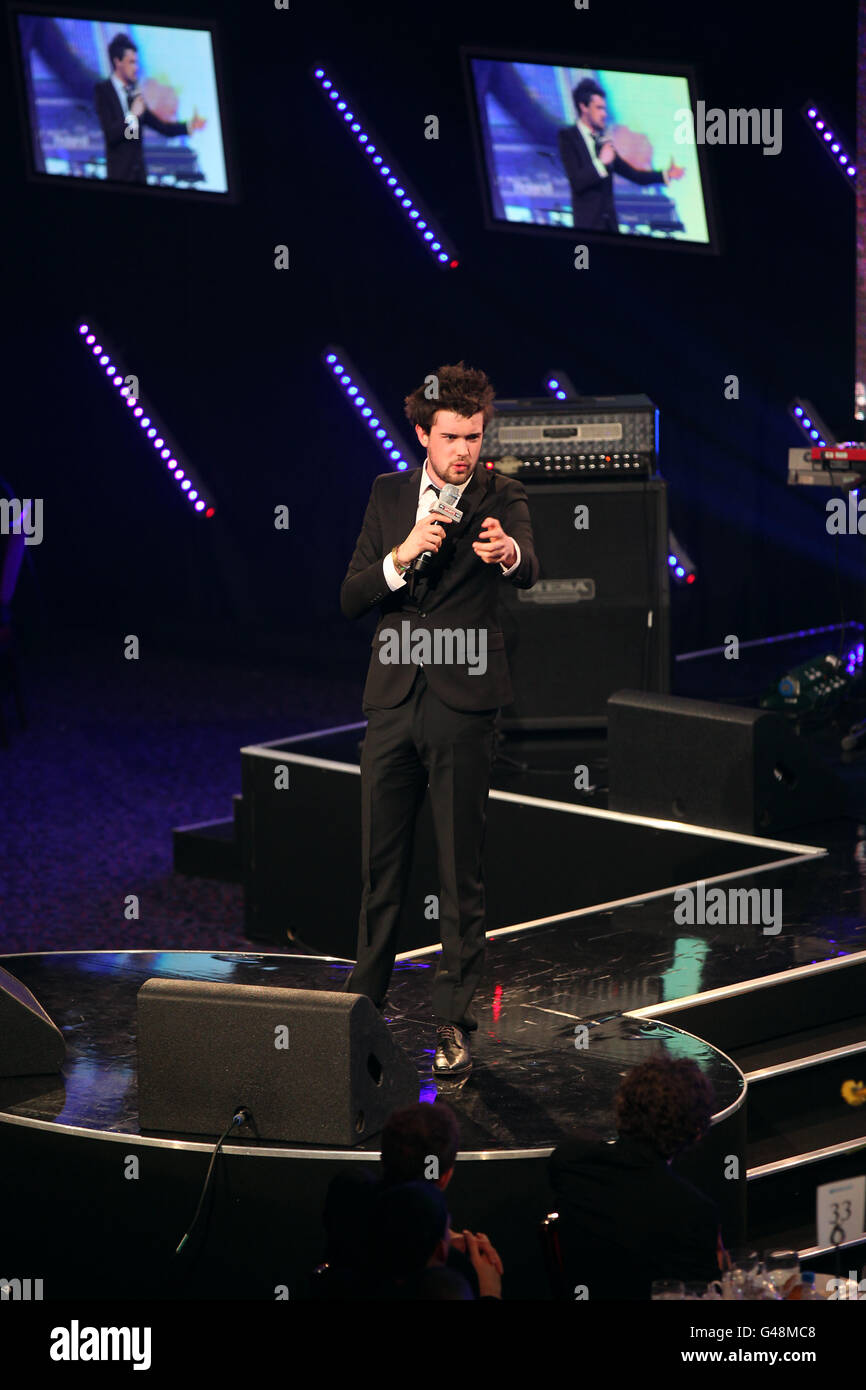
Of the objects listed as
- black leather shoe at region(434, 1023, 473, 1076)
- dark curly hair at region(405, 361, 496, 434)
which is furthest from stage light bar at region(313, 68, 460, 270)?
black leather shoe at region(434, 1023, 473, 1076)

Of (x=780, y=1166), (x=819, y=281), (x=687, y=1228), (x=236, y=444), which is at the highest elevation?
(x=819, y=281)

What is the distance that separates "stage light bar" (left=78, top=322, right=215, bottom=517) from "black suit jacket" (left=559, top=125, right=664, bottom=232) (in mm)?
2513

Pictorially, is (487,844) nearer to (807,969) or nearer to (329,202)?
(807,969)

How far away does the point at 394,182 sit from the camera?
9.42m

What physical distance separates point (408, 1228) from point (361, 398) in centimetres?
744

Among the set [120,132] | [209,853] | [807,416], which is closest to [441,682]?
[209,853]

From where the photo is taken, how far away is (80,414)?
33.5 feet

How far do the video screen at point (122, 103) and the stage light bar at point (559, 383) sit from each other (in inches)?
73.4

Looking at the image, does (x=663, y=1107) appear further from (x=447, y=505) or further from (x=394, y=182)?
(x=394, y=182)

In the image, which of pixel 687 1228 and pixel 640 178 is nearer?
pixel 687 1228

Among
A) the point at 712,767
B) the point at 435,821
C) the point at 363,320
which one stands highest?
the point at 363,320

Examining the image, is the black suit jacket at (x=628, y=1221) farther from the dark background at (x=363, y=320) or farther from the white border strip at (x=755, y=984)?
the dark background at (x=363, y=320)

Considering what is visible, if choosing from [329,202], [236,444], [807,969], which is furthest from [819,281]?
[807,969]
